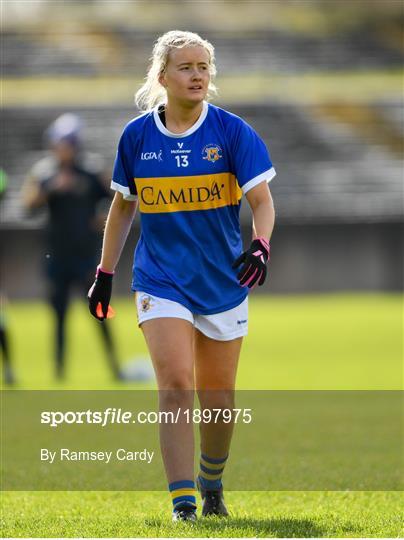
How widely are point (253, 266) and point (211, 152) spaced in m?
0.56

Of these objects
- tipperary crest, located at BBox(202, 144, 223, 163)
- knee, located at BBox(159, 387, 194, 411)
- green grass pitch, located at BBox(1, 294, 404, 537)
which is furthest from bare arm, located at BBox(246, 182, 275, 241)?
green grass pitch, located at BBox(1, 294, 404, 537)

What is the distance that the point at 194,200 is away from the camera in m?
5.69

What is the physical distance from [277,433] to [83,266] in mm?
4401

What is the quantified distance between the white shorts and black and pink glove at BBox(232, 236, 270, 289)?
0.78ft

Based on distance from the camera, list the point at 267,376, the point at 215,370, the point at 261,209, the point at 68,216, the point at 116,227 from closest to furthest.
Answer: the point at 261,209
the point at 215,370
the point at 116,227
the point at 68,216
the point at 267,376

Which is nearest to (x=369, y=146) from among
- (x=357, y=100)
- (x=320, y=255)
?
(x=357, y=100)

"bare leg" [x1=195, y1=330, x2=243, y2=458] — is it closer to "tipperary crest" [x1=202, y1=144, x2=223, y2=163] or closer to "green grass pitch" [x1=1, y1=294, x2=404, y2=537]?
"green grass pitch" [x1=1, y1=294, x2=404, y2=537]

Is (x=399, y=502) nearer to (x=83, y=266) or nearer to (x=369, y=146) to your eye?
(x=83, y=266)

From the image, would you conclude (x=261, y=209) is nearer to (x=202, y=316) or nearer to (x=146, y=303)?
(x=202, y=316)

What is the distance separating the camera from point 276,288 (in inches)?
1174

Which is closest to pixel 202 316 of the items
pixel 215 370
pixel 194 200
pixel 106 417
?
pixel 215 370

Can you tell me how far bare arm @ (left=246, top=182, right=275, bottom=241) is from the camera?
5.64 metres

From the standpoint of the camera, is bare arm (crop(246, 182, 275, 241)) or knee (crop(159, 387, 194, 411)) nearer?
knee (crop(159, 387, 194, 411))

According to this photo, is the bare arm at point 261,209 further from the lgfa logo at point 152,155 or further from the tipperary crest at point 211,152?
the lgfa logo at point 152,155
